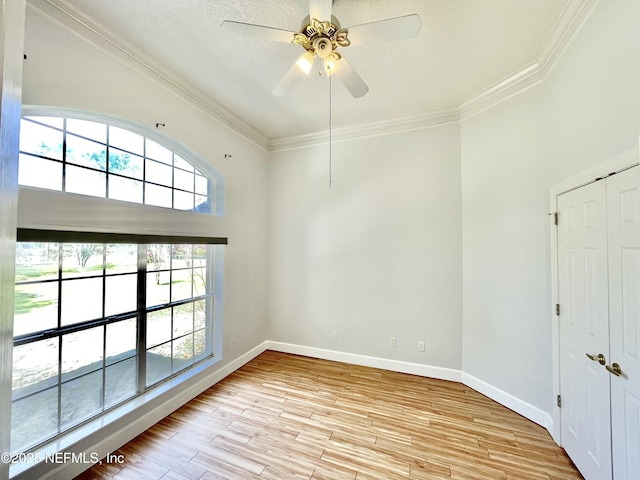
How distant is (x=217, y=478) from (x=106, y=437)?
3.07ft

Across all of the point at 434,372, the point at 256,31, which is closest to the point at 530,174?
the point at 434,372

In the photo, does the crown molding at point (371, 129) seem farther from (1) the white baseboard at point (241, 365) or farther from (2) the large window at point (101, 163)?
(1) the white baseboard at point (241, 365)

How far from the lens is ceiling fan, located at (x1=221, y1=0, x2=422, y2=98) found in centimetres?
141

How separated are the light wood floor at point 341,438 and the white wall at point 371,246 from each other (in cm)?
68

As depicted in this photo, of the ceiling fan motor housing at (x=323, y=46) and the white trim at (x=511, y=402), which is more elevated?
the ceiling fan motor housing at (x=323, y=46)

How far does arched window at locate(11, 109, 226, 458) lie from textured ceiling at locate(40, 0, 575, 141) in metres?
0.69

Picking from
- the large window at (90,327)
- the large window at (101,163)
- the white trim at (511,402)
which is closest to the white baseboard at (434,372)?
the white trim at (511,402)

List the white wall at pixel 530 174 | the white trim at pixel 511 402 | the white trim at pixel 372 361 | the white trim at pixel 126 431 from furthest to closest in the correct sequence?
the white trim at pixel 372 361 < the white trim at pixel 511 402 < the white trim at pixel 126 431 < the white wall at pixel 530 174

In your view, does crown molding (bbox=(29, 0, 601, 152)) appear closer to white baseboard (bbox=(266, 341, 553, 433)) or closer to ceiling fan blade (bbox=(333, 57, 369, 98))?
ceiling fan blade (bbox=(333, 57, 369, 98))

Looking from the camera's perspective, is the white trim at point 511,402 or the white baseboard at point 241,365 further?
the white trim at point 511,402

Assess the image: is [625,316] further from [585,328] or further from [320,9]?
[320,9]

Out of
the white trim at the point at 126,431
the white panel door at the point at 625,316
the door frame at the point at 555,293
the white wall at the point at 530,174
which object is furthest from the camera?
the door frame at the point at 555,293

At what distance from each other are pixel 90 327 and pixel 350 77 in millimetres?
2713

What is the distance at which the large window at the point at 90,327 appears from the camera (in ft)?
5.32
